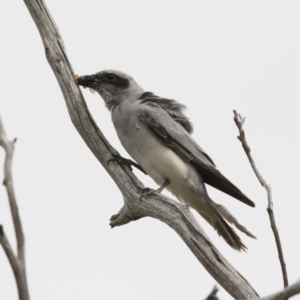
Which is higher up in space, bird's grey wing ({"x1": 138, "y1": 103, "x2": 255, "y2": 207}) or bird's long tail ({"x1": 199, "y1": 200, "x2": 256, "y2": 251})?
bird's grey wing ({"x1": 138, "y1": 103, "x2": 255, "y2": 207})

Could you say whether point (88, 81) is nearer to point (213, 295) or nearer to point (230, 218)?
point (230, 218)

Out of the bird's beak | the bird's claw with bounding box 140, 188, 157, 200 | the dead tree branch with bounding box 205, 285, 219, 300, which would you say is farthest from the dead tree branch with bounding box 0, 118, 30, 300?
the bird's beak

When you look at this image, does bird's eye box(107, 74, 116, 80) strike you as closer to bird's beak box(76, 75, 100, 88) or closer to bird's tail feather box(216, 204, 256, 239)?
bird's beak box(76, 75, 100, 88)

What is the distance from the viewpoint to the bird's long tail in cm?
623

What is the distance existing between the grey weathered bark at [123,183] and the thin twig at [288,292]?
254 cm

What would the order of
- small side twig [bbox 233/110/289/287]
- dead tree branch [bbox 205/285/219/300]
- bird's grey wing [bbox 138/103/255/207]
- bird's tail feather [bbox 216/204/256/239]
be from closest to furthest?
dead tree branch [bbox 205/285/219/300] → small side twig [bbox 233/110/289/287] → bird's tail feather [bbox 216/204/256/239] → bird's grey wing [bbox 138/103/255/207]

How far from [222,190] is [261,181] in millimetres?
2675

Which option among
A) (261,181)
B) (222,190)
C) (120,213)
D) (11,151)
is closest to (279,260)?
(261,181)

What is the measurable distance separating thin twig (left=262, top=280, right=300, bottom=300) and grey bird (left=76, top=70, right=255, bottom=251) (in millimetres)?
4135

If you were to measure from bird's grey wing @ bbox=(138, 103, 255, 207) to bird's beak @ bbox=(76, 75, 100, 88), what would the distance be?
1.94 ft

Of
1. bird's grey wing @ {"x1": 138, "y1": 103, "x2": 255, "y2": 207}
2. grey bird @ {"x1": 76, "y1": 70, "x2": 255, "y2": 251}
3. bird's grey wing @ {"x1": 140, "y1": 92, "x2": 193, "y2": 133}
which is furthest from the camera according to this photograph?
bird's grey wing @ {"x1": 140, "y1": 92, "x2": 193, "y2": 133}

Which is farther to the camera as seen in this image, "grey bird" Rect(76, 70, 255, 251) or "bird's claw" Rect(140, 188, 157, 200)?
"grey bird" Rect(76, 70, 255, 251)

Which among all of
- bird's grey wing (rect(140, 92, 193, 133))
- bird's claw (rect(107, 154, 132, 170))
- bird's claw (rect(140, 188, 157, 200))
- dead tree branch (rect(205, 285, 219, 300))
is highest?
bird's grey wing (rect(140, 92, 193, 133))

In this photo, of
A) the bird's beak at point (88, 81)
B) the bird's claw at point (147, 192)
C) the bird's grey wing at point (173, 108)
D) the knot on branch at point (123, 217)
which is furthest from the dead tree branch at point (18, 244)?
the bird's grey wing at point (173, 108)
